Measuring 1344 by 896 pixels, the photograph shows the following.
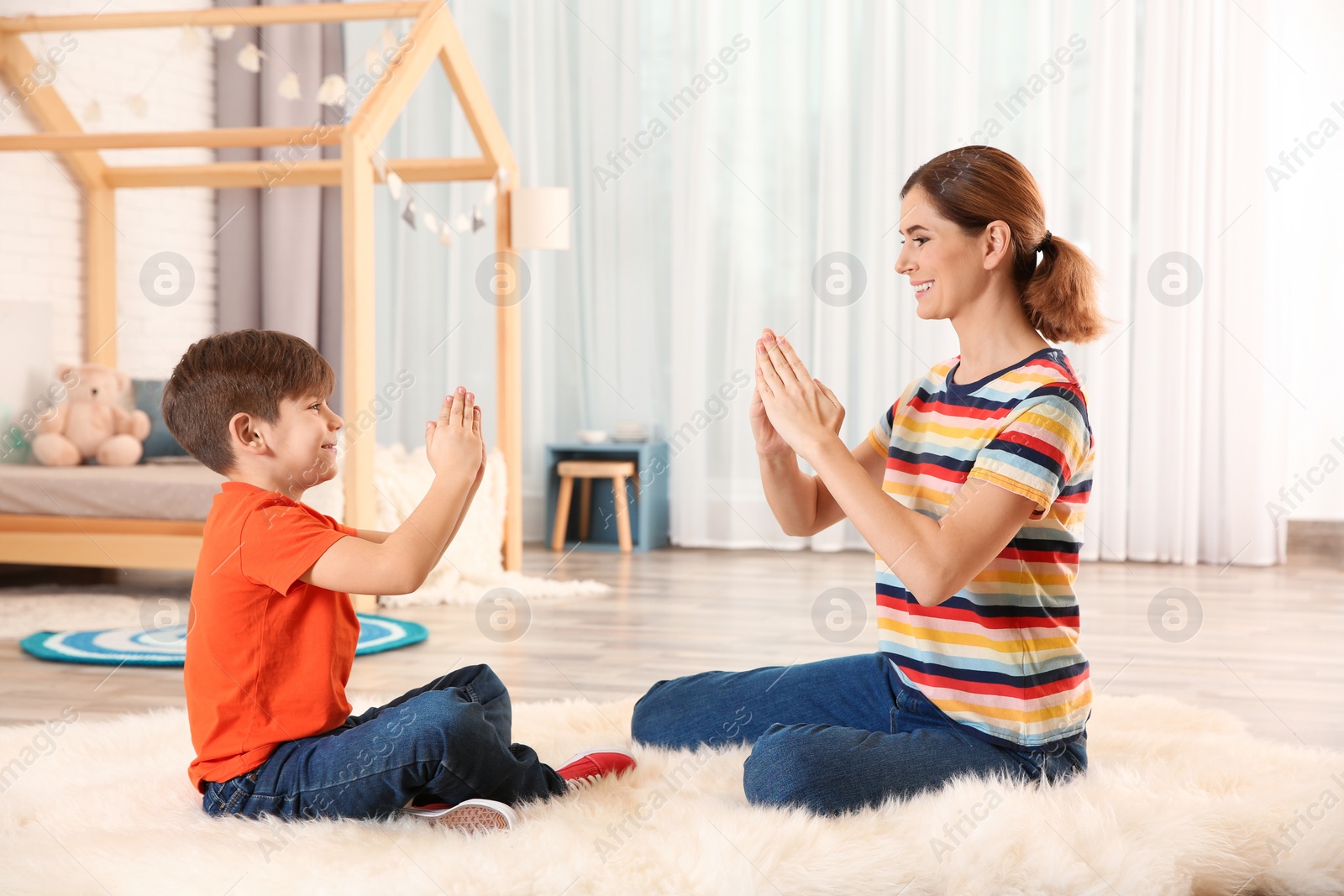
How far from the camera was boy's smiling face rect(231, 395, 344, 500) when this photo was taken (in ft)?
4.84

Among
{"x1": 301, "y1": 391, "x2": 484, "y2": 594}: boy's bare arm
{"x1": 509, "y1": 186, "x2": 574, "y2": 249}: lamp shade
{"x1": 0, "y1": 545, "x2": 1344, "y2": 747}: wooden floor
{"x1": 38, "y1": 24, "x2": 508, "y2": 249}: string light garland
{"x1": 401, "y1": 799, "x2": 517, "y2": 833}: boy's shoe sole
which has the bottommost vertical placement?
{"x1": 0, "y1": 545, "x2": 1344, "y2": 747}: wooden floor

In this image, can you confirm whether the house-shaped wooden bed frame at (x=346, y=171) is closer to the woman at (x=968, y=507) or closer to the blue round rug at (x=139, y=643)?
the blue round rug at (x=139, y=643)

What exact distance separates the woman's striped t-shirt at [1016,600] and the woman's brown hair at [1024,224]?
64 mm

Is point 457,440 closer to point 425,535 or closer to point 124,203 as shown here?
point 425,535

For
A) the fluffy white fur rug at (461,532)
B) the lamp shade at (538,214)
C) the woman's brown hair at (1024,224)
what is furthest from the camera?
the lamp shade at (538,214)

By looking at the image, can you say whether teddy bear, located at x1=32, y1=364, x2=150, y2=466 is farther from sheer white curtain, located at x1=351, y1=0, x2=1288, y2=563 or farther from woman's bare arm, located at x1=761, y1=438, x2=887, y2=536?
woman's bare arm, located at x1=761, y1=438, x2=887, y2=536

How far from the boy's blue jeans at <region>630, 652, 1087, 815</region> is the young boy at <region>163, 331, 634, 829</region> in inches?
13.0

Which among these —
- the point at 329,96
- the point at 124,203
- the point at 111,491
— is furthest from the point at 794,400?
the point at 124,203

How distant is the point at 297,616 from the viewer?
4.73 feet

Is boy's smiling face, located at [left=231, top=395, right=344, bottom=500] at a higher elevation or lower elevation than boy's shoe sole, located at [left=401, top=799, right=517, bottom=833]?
higher

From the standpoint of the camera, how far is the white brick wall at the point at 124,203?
13.6 feet

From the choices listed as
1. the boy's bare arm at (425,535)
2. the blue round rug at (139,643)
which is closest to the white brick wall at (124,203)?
the blue round rug at (139,643)

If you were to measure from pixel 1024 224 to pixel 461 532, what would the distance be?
2507 mm

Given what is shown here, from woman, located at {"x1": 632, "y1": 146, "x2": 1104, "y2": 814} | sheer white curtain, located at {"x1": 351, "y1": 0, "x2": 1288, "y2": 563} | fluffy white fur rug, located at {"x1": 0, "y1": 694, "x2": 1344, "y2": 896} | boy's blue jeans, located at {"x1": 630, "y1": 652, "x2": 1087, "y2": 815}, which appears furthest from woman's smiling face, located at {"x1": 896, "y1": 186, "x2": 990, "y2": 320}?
sheer white curtain, located at {"x1": 351, "y1": 0, "x2": 1288, "y2": 563}
